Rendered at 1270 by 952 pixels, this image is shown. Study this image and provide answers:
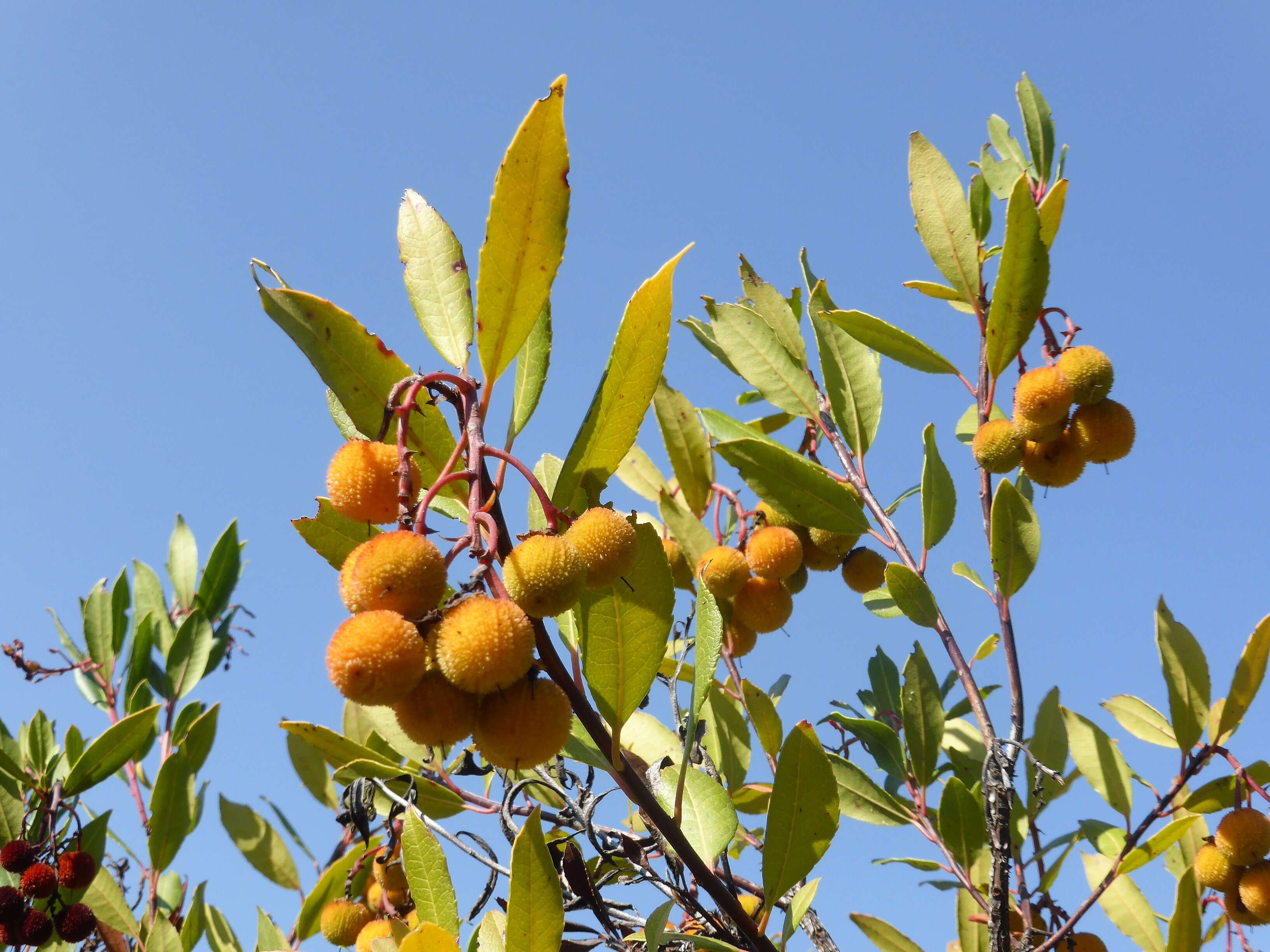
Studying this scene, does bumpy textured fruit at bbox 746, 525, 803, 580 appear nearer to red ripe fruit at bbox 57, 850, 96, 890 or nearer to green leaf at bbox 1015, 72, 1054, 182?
green leaf at bbox 1015, 72, 1054, 182

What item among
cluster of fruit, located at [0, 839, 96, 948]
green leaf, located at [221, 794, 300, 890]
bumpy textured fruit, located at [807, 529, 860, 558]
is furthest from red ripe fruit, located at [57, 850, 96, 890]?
bumpy textured fruit, located at [807, 529, 860, 558]

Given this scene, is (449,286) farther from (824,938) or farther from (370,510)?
(824,938)

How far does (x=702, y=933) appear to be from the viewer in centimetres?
150

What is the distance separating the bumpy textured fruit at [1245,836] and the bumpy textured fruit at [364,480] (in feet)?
6.78

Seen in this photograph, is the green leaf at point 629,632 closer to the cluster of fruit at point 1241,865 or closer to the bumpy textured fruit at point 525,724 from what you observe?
the bumpy textured fruit at point 525,724

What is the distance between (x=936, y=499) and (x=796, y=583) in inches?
18.8

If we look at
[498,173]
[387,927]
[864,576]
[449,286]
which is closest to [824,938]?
[387,927]

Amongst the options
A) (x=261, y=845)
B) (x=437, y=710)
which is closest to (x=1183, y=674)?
(x=437, y=710)

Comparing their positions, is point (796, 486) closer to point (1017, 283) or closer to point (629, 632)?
point (1017, 283)

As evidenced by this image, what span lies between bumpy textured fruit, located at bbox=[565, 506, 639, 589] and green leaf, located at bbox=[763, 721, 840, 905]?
377 millimetres

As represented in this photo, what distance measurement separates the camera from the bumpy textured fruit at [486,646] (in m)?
1.04

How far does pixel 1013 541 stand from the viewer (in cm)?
205

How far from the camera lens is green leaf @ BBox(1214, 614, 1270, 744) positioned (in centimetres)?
191

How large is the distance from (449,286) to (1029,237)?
3.79ft
